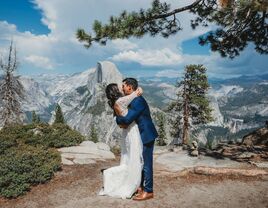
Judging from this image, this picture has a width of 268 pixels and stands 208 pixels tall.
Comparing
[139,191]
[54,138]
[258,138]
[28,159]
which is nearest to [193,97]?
[258,138]

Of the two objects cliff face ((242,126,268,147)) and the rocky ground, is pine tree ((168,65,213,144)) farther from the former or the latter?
the rocky ground

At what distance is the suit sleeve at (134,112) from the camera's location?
314 inches

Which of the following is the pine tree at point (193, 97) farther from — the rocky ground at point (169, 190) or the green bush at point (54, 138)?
the rocky ground at point (169, 190)

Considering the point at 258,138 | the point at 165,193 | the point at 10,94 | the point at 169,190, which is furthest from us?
the point at 10,94

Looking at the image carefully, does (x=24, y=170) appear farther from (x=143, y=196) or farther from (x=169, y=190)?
(x=169, y=190)

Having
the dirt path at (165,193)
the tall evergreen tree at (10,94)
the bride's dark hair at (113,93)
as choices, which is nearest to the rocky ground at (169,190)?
the dirt path at (165,193)

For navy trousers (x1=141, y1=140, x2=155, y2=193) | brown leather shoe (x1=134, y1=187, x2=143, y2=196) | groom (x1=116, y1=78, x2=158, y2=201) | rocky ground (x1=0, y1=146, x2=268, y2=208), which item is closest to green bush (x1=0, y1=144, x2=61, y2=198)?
rocky ground (x1=0, y1=146, x2=268, y2=208)

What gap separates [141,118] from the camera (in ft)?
27.1

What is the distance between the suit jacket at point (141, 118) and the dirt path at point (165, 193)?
1833mm

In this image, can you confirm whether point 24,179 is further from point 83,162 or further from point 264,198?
point 264,198

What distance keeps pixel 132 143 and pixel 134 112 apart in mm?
962

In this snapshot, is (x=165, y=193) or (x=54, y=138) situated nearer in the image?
(x=165, y=193)

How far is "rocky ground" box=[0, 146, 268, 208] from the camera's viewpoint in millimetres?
8617

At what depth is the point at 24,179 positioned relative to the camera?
1074 cm
